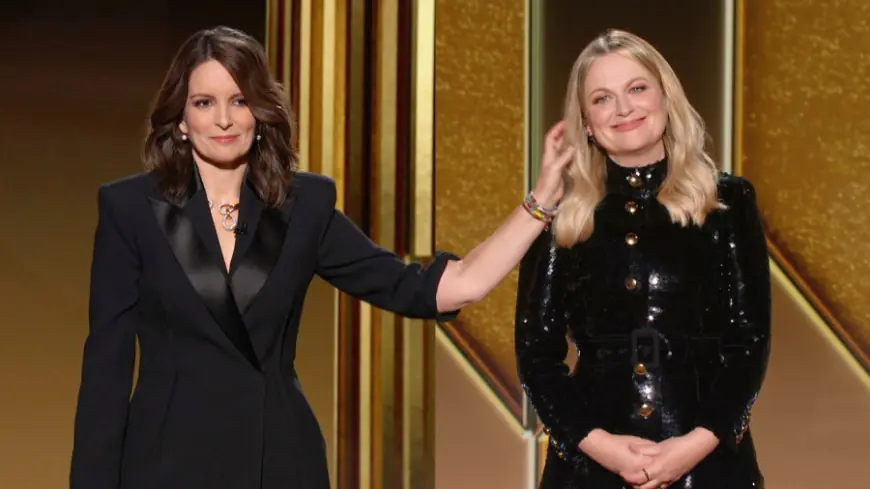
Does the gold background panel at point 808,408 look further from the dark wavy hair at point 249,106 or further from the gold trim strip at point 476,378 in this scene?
the dark wavy hair at point 249,106

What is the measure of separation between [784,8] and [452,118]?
1.04 m

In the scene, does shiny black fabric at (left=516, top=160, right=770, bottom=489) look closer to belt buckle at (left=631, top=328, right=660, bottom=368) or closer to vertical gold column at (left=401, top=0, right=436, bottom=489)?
belt buckle at (left=631, top=328, right=660, bottom=368)

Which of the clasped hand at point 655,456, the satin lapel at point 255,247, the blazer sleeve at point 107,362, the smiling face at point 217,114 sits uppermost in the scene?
the smiling face at point 217,114

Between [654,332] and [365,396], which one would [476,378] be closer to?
[365,396]

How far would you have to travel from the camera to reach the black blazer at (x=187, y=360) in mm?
1634

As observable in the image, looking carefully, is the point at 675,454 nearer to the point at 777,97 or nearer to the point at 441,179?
the point at 441,179

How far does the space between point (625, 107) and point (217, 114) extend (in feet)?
2.27

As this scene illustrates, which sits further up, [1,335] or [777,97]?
[777,97]

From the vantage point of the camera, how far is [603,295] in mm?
1943

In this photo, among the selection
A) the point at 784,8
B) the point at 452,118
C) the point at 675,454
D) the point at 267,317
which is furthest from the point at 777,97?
the point at 267,317

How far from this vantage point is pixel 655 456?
6.10 feet

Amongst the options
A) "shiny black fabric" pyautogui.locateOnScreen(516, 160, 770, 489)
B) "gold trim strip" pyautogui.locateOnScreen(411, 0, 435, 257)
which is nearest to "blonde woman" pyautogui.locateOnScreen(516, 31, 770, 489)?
"shiny black fabric" pyautogui.locateOnScreen(516, 160, 770, 489)

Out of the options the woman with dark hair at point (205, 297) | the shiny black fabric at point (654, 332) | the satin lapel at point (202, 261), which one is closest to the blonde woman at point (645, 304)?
the shiny black fabric at point (654, 332)

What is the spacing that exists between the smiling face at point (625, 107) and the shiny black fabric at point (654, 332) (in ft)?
0.26
